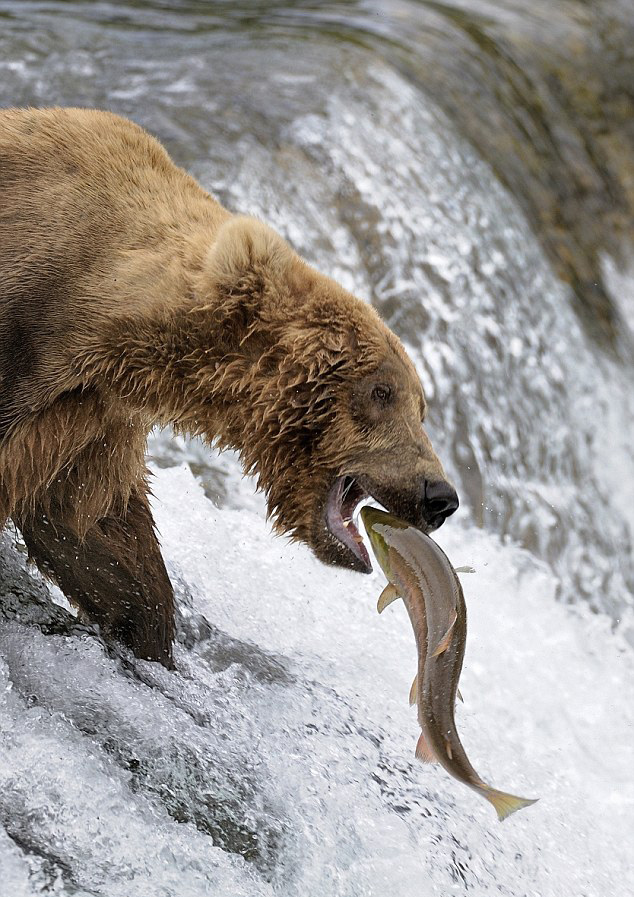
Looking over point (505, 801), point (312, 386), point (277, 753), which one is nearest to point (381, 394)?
point (312, 386)

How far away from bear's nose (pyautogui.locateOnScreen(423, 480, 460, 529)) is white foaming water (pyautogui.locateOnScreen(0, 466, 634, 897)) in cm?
102

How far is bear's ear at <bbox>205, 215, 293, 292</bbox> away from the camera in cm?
314

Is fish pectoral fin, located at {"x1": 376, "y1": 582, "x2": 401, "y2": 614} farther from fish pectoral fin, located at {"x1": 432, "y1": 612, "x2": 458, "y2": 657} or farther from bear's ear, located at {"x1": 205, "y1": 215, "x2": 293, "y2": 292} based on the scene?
bear's ear, located at {"x1": 205, "y1": 215, "x2": 293, "y2": 292}

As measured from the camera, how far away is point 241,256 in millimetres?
3145

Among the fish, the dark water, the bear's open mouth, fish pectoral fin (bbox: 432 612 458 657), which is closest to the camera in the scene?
the fish

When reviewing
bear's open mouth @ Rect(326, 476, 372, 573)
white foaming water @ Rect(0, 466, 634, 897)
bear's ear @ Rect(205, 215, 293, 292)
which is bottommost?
white foaming water @ Rect(0, 466, 634, 897)

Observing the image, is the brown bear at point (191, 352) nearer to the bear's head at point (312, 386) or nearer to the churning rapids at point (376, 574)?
the bear's head at point (312, 386)

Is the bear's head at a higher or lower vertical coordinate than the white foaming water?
higher

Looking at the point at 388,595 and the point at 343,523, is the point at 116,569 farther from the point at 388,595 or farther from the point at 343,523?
the point at 388,595

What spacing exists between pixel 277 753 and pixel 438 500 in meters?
1.10

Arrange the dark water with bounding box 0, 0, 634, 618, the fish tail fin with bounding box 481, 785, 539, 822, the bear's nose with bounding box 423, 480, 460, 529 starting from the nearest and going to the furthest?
the fish tail fin with bounding box 481, 785, 539, 822, the bear's nose with bounding box 423, 480, 460, 529, the dark water with bounding box 0, 0, 634, 618

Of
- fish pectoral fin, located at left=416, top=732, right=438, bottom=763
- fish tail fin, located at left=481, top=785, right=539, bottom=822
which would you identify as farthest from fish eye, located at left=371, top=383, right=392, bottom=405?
fish tail fin, located at left=481, top=785, right=539, bottom=822

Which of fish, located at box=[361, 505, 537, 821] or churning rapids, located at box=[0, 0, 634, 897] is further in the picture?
churning rapids, located at box=[0, 0, 634, 897]

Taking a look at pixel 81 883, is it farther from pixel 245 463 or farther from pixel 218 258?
pixel 218 258
